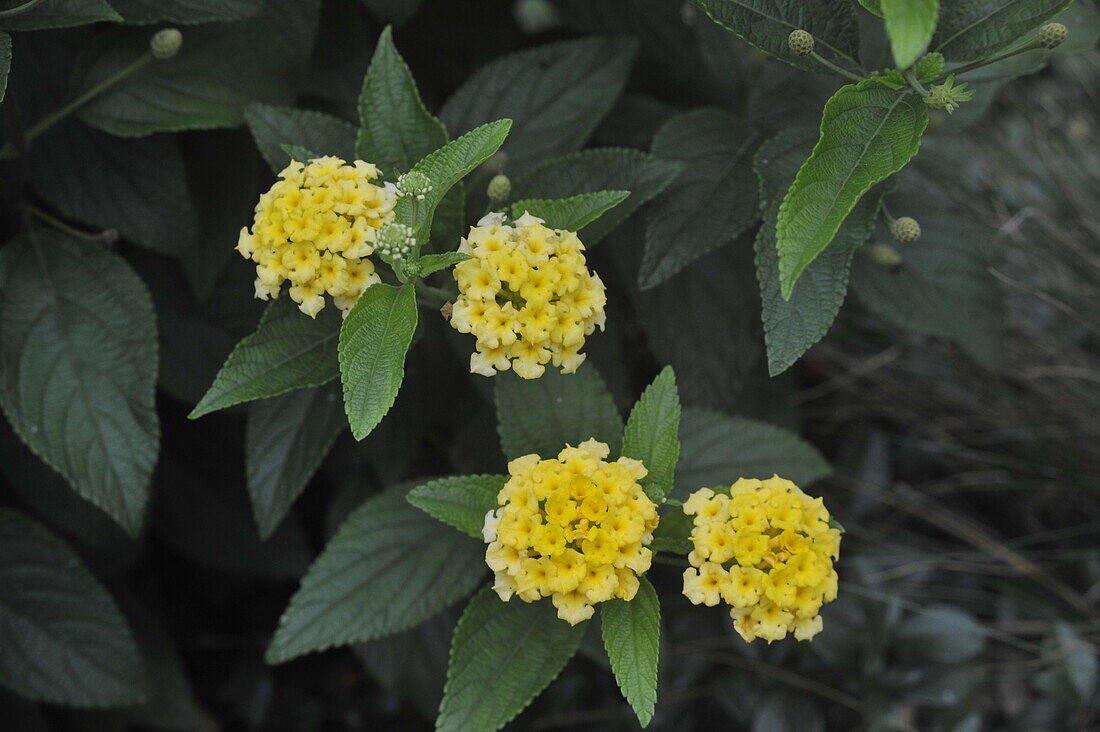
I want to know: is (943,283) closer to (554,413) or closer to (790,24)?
(790,24)

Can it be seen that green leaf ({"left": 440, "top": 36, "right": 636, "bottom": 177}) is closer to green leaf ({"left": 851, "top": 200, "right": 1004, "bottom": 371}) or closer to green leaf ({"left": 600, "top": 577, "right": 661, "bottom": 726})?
green leaf ({"left": 851, "top": 200, "right": 1004, "bottom": 371})

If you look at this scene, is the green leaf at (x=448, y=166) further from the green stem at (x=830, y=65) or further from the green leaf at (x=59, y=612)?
the green leaf at (x=59, y=612)

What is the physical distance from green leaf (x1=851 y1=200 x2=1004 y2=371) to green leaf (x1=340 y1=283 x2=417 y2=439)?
74 cm

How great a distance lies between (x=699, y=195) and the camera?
123cm

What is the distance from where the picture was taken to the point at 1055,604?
6.54 feet

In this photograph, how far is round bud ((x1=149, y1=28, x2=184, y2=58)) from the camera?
3.83ft

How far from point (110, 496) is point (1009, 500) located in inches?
78.0

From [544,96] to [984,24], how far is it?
0.57m

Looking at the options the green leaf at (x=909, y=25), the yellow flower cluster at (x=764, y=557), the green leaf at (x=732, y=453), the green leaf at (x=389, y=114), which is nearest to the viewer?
the green leaf at (x=909, y=25)

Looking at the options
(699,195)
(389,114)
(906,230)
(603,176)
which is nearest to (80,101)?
(389,114)

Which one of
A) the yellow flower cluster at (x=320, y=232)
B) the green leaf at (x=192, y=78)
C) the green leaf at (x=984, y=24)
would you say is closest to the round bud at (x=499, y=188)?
the yellow flower cluster at (x=320, y=232)

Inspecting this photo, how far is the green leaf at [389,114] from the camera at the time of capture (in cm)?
111

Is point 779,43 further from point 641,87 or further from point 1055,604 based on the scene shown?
point 1055,604

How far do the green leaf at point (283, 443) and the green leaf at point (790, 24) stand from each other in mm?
670
